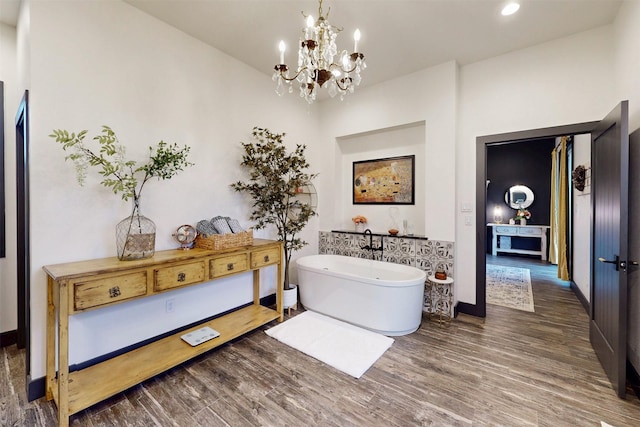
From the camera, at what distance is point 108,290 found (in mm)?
1809

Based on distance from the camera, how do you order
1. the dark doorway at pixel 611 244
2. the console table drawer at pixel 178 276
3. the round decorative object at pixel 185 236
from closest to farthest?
the dark doorway at pixel 611 244, the console table drawer at pixel 178 276, the round decorative object at pixel 185 236

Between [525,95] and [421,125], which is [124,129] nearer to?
[421,125]

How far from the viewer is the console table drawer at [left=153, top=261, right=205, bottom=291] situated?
2076 millimetres

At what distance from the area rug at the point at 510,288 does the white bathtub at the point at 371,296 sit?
167 cm

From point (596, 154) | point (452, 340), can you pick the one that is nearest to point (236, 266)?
point (452, 340)

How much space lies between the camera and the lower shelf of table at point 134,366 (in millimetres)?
1790

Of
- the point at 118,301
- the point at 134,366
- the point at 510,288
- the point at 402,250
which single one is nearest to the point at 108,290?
the point at 118,301

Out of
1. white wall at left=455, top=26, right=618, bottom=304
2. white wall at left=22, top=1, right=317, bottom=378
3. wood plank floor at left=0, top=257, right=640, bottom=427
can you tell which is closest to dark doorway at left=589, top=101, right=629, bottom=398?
wood plank floor at left=0, top=257, right=640, bottom=427

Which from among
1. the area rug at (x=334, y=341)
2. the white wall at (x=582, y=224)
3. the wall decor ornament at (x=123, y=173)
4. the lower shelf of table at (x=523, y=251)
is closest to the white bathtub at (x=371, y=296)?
the area rug at (x=334, y=341)

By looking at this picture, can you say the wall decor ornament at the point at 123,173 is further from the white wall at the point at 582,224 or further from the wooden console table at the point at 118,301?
the white wall at the point at 582,224

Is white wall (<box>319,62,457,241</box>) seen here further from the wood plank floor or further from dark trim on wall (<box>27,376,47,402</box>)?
dark trim on wall (<box>27,376,47,402</box>)

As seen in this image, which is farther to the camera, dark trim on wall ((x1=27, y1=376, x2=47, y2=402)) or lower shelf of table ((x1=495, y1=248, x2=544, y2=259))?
lower shelf of table ((x1=495, y1=248, x2=544, y2=259))

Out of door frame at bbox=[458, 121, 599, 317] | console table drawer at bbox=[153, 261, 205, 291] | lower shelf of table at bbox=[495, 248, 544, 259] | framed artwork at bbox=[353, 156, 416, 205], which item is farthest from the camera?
lower shelf of table at bbox=[495, 248, 544, 259]

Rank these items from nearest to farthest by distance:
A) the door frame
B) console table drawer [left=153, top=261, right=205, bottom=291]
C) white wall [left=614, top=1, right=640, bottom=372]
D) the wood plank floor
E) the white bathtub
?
the wood plank floor < white wall [left=614, top=1, right=640, bottom=372] < console table drawer [left=153, top=261, right=205, bottom=291] < the white bathtub < the door frame
